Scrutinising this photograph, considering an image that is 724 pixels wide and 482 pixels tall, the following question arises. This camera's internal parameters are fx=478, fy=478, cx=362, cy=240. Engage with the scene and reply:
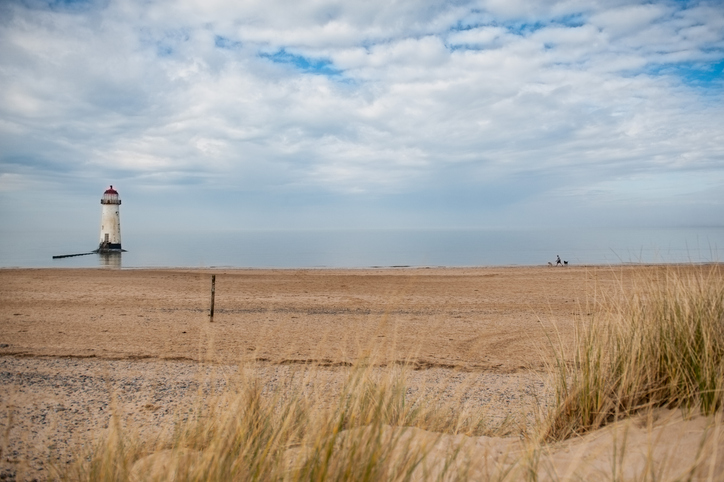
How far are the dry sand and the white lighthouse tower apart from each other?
25.1 m

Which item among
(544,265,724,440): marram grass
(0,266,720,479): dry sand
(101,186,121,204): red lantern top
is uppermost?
(101,186,121,204): red lantern top

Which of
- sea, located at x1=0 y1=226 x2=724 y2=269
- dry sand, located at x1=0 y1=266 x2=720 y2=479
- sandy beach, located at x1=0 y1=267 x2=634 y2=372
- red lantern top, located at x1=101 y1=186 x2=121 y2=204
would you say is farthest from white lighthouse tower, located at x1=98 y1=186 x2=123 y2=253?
dry sand, located at x1=0 y1=266 x2=720 y2=479

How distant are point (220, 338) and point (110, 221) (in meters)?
41.9

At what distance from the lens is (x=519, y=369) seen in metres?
7.98

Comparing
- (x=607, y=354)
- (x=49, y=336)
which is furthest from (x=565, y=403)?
(x=49, y=336)

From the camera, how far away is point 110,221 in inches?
1818

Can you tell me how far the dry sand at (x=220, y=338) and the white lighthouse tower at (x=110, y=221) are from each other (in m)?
25.1

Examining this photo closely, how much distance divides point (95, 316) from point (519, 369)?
11047mm

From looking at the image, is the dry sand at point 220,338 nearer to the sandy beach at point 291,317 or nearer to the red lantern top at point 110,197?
the sandy beach at point 291,317

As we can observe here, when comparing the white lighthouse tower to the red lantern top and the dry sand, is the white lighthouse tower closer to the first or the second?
the red lantern top

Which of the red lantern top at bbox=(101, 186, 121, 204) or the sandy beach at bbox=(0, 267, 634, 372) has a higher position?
the red lantern top at bbox=(101, 186, 121, 204)

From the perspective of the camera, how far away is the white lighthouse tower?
45.3 meters

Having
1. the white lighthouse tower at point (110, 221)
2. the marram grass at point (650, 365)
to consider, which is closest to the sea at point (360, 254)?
the white lighthouse tower at point (110, 221)

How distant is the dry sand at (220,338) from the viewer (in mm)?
5449
